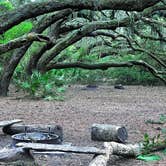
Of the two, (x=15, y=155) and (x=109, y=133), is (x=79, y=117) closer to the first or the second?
(x=109, y=133)

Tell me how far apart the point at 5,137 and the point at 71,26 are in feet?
32.6

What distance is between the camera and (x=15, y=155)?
631 centimetres

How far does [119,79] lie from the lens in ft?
93.5

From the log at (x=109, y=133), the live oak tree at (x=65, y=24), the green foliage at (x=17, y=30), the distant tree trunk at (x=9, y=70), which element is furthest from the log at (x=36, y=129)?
the green foliage at (x=17, y=30)

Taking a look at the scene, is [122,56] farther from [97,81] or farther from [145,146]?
[145,146]

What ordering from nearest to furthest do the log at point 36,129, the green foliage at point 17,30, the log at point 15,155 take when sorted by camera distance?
the log at point 15,155 → the log at point 36,129 → the green foliage at point 17,30

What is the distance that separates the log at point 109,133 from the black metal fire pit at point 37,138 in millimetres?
934

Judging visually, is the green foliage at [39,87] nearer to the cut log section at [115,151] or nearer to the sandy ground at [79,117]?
the sandy ground at [79,117]

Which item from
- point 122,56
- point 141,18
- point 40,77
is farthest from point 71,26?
point 122,56

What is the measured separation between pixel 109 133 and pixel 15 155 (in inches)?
90.7

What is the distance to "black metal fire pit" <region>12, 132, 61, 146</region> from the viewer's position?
7.29 m

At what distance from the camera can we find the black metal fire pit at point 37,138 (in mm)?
7293

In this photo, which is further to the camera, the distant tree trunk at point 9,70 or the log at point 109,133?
the distant tree trunk at point 9,70

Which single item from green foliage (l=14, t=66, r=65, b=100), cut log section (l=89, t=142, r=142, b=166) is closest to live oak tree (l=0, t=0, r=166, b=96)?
green foliage (l=14, t=66, r=65, b=100)
